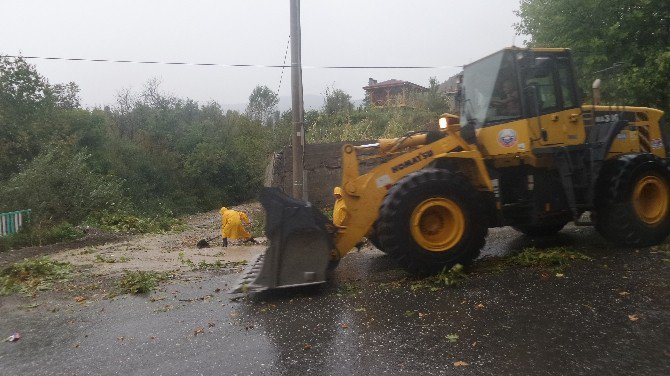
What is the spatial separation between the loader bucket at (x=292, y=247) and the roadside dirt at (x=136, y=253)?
3233 mm

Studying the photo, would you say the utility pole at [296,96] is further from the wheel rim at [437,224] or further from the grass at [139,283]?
the wheel rim at [437,224]

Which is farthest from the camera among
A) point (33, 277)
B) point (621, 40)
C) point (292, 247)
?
point (621, 40)

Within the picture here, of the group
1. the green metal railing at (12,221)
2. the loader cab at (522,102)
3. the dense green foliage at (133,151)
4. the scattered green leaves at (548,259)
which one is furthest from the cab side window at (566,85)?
the green metal railing at (12,221)

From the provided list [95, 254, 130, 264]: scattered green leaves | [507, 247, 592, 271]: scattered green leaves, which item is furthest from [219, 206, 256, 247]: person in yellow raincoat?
[507, 247, 592, 271]: scattered green leaves

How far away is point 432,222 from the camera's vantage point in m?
6.99

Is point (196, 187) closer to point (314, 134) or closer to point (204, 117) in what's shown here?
point (204, 117)

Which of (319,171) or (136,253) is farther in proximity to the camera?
(319,171)

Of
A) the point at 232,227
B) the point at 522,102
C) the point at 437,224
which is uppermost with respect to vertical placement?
the point at 522,102

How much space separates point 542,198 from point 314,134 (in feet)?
53.5

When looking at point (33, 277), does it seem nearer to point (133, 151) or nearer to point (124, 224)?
point (124, 224)

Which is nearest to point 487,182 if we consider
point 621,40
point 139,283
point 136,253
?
point 139,283

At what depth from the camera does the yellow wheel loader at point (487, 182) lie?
6.74m

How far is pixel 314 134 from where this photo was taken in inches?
929

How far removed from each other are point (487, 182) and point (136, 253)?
364 inches
